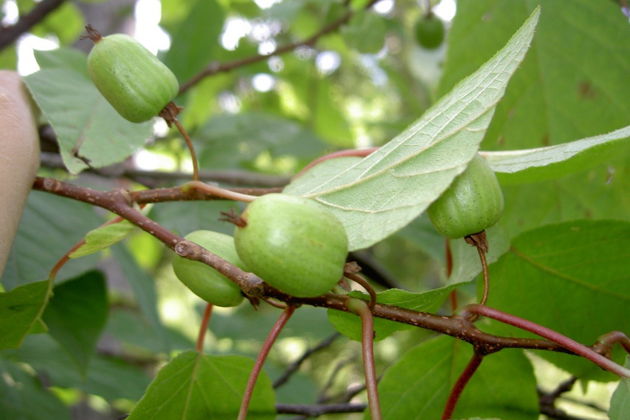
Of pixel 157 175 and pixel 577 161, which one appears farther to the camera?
pixel 157 175

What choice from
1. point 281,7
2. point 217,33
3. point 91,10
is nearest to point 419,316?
point 217,33

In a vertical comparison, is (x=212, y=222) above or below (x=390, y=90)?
below

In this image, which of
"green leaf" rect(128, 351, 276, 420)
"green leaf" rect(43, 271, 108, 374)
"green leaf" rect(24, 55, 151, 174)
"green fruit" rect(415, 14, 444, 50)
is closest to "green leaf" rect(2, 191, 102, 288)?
"green leaf" rect(43, 271, 108, 374)

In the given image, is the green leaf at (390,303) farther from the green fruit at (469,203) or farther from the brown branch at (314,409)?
the brown branch at (314,409)

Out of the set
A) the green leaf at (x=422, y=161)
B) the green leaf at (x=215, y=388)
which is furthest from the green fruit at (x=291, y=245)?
the green leaf at (x=215, y=388)

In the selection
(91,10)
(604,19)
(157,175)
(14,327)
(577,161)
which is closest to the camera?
(577,161)

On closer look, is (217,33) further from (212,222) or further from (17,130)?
(17,130)

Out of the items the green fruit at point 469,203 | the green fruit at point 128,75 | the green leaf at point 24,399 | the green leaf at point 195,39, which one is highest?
the green leaf at point 195,39
